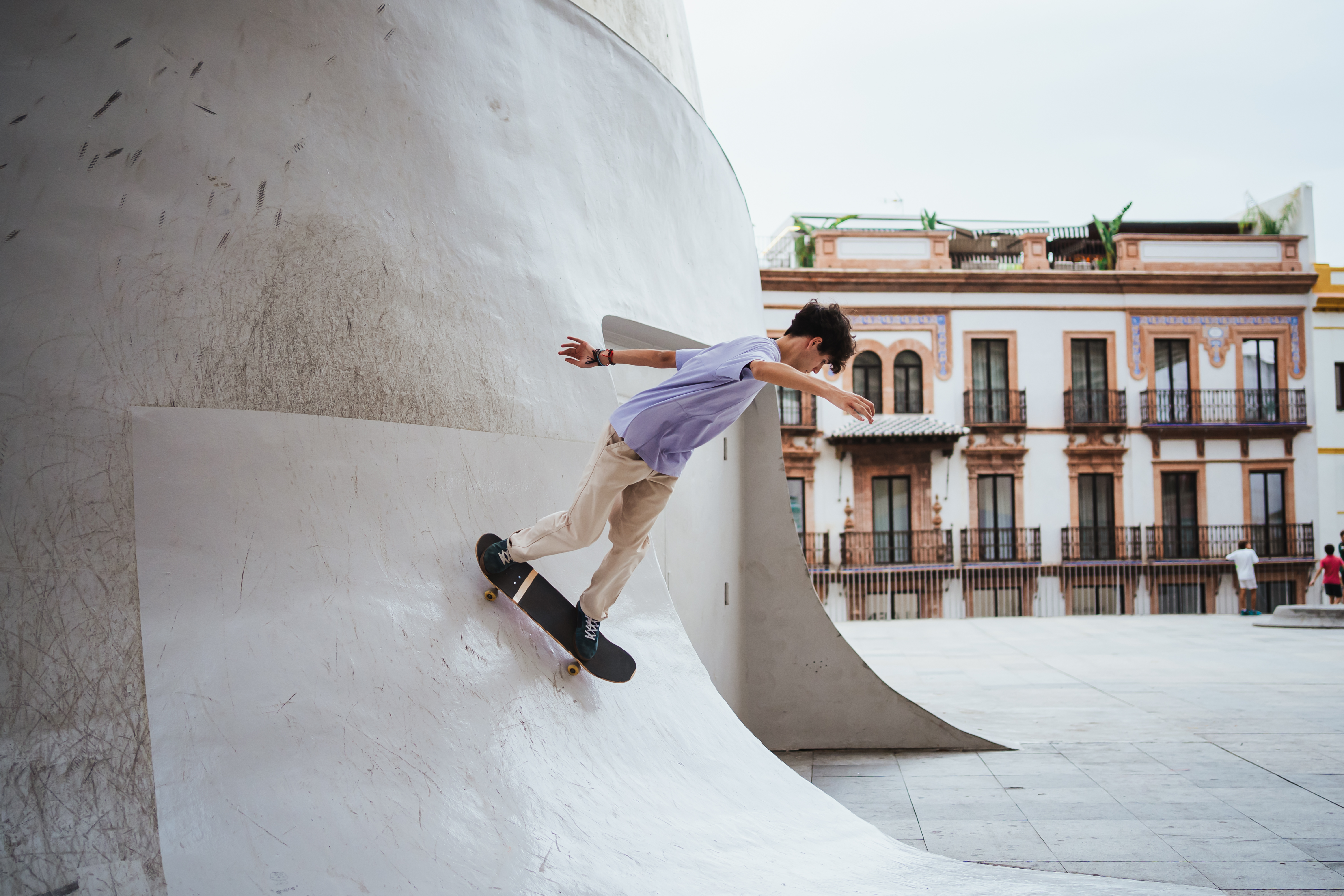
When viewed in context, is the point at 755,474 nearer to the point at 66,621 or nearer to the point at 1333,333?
the point at 66,621

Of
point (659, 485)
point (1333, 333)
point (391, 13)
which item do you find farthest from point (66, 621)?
point (1333, 333)

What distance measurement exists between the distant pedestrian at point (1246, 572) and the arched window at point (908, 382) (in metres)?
8.39

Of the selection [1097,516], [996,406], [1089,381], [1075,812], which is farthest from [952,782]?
[1089,381]

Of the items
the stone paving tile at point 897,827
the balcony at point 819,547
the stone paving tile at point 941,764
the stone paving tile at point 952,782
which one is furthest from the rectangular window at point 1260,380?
the stone paving tile at point 897,827

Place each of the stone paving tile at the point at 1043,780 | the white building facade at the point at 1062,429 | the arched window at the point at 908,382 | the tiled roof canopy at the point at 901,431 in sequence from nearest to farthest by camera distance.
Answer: the stone paving tile at the point at 1043,780 → the tiled roof canopy at the point at 901,431 → the white building facade at the point at 1062,429 → the arched window at the point at 908,382

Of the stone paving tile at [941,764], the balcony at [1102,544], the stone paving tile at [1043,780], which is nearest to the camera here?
the stone paving tile at [1043,780]

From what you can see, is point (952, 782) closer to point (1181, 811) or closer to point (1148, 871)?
point (1181, 811)

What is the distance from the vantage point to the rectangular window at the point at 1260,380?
82.2 feet

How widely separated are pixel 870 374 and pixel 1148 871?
21.7 m

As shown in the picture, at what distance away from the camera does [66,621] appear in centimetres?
244

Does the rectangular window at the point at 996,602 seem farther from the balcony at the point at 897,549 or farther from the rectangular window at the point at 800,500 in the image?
the rectangular window at the point at 800,500

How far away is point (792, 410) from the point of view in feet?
80.8

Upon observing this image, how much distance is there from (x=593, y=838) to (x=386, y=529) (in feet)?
4.18

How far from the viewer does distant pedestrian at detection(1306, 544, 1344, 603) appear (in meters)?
17.6
